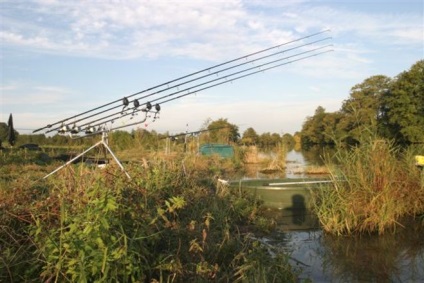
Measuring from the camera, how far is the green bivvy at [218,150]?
1015 inches

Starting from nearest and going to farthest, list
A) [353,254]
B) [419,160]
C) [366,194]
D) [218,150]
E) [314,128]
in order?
[353,254], [366,194], [419,160], [218,150], [314,128]

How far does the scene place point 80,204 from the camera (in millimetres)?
4625

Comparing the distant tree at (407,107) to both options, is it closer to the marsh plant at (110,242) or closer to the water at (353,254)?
the water at (353,254)

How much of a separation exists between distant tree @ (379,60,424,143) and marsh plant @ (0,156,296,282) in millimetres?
47384

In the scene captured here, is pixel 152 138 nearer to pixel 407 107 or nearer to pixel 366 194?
pixel 366 194

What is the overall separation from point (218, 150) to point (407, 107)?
108 feet

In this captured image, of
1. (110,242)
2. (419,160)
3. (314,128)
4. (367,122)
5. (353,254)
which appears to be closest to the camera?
(110,242)

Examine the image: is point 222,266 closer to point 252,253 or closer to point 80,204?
point 252,253

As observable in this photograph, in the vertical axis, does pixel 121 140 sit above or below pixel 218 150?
above

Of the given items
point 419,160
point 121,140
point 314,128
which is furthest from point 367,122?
point 314,128

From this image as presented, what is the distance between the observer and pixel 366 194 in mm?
8547

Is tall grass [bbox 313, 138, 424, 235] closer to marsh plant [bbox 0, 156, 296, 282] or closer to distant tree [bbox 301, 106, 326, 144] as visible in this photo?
marsh plant [bbox 0, 156, 296, 282]

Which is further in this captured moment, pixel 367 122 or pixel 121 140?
pixel 121 140

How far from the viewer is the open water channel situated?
637 cm
